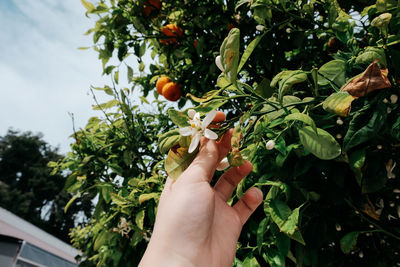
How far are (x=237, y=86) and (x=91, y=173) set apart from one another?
0.92m

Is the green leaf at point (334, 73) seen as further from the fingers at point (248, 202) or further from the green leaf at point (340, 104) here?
the fingers at point (248, 202)

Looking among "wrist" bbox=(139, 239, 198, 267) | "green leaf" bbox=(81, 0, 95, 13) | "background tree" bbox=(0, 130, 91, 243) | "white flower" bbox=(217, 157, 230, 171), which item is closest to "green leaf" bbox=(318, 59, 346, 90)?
"white flower" bbox=(217, 157, 230, 171)

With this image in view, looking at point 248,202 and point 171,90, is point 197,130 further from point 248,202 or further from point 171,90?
point 171,90

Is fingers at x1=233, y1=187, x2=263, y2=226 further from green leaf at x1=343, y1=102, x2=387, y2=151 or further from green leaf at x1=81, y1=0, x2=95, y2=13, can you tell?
green leaf at x1=81, y1=0, x2=95, y2=13

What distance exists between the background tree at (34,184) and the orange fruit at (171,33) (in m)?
18.2

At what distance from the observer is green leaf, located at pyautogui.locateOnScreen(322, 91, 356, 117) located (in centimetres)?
39

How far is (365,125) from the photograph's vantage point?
0.43 metres

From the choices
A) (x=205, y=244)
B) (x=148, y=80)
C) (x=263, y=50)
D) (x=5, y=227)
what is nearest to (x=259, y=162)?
(x=205, y=244)

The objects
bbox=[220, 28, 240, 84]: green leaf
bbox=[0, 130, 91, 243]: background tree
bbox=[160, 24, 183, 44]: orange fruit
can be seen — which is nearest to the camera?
bbox=[220, 28, 240, 84]: green leaf

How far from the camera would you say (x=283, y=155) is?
0.53m

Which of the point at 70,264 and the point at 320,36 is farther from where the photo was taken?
the point at 70,264

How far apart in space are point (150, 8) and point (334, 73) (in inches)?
34.5

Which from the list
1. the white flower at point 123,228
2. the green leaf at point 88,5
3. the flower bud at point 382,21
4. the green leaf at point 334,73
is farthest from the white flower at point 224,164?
the green leaf at point 88,5

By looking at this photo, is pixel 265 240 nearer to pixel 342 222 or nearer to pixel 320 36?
pixel 342 222
